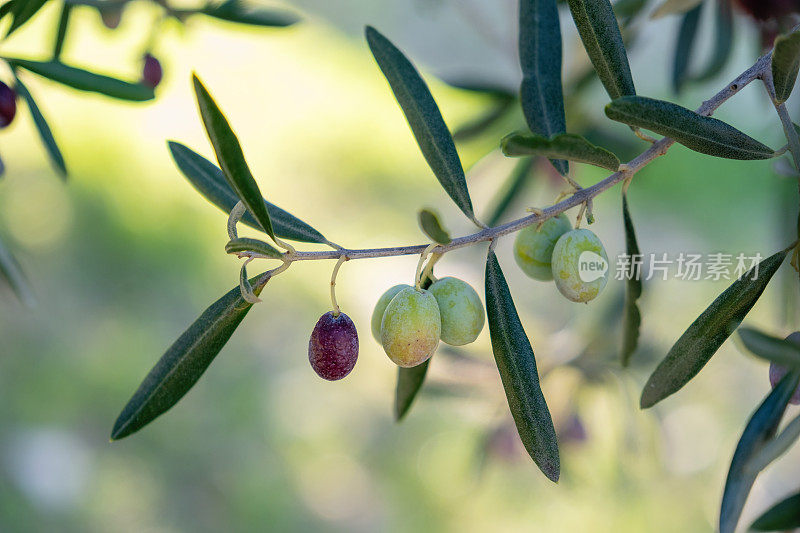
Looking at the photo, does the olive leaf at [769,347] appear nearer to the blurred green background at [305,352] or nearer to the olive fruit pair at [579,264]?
the olive fruit pair at [579,264]

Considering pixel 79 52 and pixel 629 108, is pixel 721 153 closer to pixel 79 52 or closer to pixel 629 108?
pixel 629 108

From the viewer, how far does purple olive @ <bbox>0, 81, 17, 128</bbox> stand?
906 mm

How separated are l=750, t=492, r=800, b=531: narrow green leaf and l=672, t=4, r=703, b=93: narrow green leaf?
85cm

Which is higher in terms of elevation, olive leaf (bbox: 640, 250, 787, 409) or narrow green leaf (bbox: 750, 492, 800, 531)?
olive leaf (bbox: 640, 250, 787, 409)

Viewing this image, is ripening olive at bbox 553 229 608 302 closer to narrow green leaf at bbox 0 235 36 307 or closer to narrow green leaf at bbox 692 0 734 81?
narrow green leaf at bbox 0 235 36 307

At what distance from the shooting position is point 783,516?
2.03 ft

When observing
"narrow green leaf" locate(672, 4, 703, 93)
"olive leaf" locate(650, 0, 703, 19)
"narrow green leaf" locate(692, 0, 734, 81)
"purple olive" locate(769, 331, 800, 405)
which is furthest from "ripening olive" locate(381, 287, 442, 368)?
"narrow green leaf" locate(692, 0, 734, 81)

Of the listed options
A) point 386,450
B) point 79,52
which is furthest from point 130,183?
point 386,450

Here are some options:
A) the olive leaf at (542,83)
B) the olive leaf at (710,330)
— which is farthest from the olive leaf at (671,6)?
the olive leaf at (710,330)

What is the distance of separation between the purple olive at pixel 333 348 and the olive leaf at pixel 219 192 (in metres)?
0.13

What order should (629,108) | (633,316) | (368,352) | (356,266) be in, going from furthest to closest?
(356,266) < (368,352) < (633,316) < (629,108)

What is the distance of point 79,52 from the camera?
349cm

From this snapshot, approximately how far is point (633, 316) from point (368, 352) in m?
2.15

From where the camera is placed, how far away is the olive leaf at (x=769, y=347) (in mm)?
571
